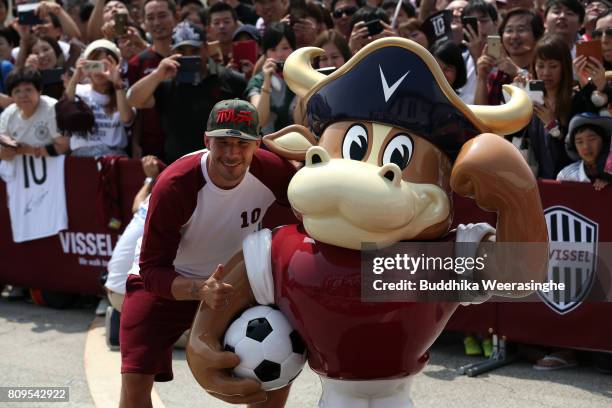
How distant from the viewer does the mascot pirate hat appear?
4012 mm

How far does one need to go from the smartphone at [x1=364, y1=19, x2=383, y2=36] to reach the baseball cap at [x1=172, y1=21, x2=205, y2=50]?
1.29 meters

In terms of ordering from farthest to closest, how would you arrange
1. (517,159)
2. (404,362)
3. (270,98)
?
1. (270,98)
2. (404,362)
3. (517,159)

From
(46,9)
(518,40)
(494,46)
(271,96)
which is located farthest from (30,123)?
(518,40)

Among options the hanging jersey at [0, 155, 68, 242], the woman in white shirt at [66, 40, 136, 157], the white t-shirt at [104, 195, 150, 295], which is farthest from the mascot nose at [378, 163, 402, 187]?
the hanging jersey at [0, 155, 68, 242]

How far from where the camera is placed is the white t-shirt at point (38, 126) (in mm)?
8055

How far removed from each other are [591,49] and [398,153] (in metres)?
2.81

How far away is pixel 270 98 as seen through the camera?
6.89m

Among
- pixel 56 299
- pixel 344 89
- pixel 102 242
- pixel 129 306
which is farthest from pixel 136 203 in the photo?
pixel 344 89

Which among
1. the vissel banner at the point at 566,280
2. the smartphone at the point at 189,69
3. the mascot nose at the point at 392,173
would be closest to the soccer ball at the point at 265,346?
the mascot nose at the point at 392,173

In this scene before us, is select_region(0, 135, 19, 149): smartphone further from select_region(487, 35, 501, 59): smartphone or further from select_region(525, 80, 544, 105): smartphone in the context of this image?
select_region(525, 80, 544, 105): smartphone

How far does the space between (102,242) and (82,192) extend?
1.46 feet

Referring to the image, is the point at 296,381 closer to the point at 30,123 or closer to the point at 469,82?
the point at 469,82

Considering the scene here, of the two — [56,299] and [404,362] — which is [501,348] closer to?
[404,362]

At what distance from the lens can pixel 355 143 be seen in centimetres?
405
